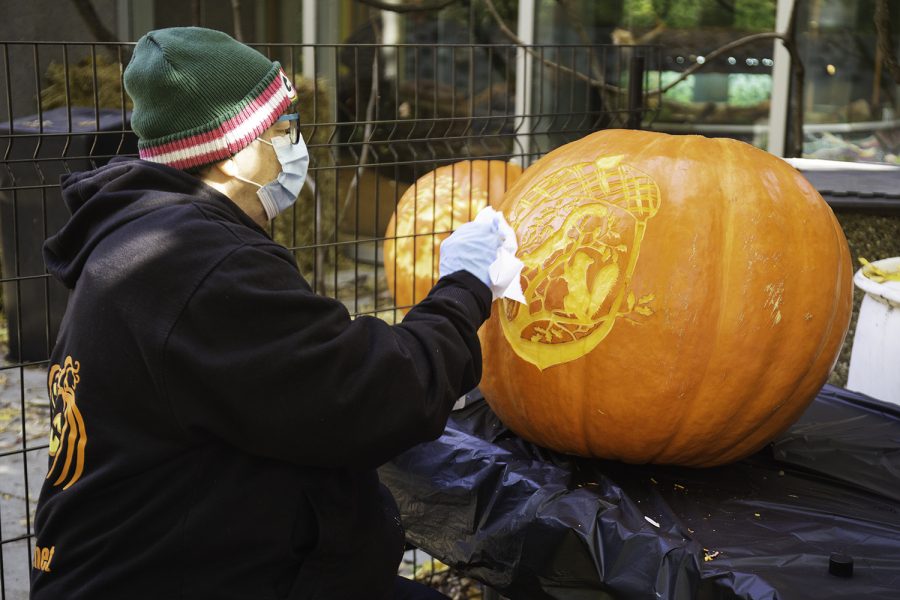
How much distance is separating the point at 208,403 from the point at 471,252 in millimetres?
563

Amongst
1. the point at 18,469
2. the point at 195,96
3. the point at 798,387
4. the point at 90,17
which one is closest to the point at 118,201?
the point at 195,96

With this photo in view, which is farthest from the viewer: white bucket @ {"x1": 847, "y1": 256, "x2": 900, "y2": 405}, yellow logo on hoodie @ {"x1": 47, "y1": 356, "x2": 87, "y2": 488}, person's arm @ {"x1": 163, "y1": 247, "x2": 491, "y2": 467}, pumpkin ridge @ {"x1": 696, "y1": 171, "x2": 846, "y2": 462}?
white bucket @ {"x1": 847, "y1": 256, "x2": 900, "y2": 405}

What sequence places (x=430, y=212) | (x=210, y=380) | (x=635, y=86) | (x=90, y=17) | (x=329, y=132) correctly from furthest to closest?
(x=329, y=132) → (x=430, y=212) → (x=635, y=86) → (x=90, y=17) → (x=210, y=380)

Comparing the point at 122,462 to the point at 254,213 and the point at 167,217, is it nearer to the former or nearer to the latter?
the point at 167,217

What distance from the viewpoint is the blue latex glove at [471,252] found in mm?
1775

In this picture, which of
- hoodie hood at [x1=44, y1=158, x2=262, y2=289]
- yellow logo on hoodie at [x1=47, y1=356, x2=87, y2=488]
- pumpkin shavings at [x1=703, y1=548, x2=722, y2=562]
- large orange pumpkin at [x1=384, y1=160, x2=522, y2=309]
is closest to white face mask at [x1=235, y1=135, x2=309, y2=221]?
hoodie hood at [x1=44, y1=158, x2=262, y2=289]

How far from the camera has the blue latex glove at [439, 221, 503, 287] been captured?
69.9 inches

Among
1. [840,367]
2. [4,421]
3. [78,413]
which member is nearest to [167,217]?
[78,413]

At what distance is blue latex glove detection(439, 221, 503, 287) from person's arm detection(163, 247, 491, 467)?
0.23m

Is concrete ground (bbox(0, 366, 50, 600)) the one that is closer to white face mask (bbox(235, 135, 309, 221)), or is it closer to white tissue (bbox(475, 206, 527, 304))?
white face mask (bbox(235, 135, 309, 221))

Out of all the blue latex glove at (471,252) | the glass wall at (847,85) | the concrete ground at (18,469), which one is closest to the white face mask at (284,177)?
the blue latex glove at (471,252)

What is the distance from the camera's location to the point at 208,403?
1446 mm

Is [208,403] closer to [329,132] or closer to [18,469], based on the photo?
[18,469]

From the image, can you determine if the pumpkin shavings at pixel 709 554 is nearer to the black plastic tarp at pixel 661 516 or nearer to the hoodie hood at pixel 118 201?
the black plastic tarp at pixel 661 516
